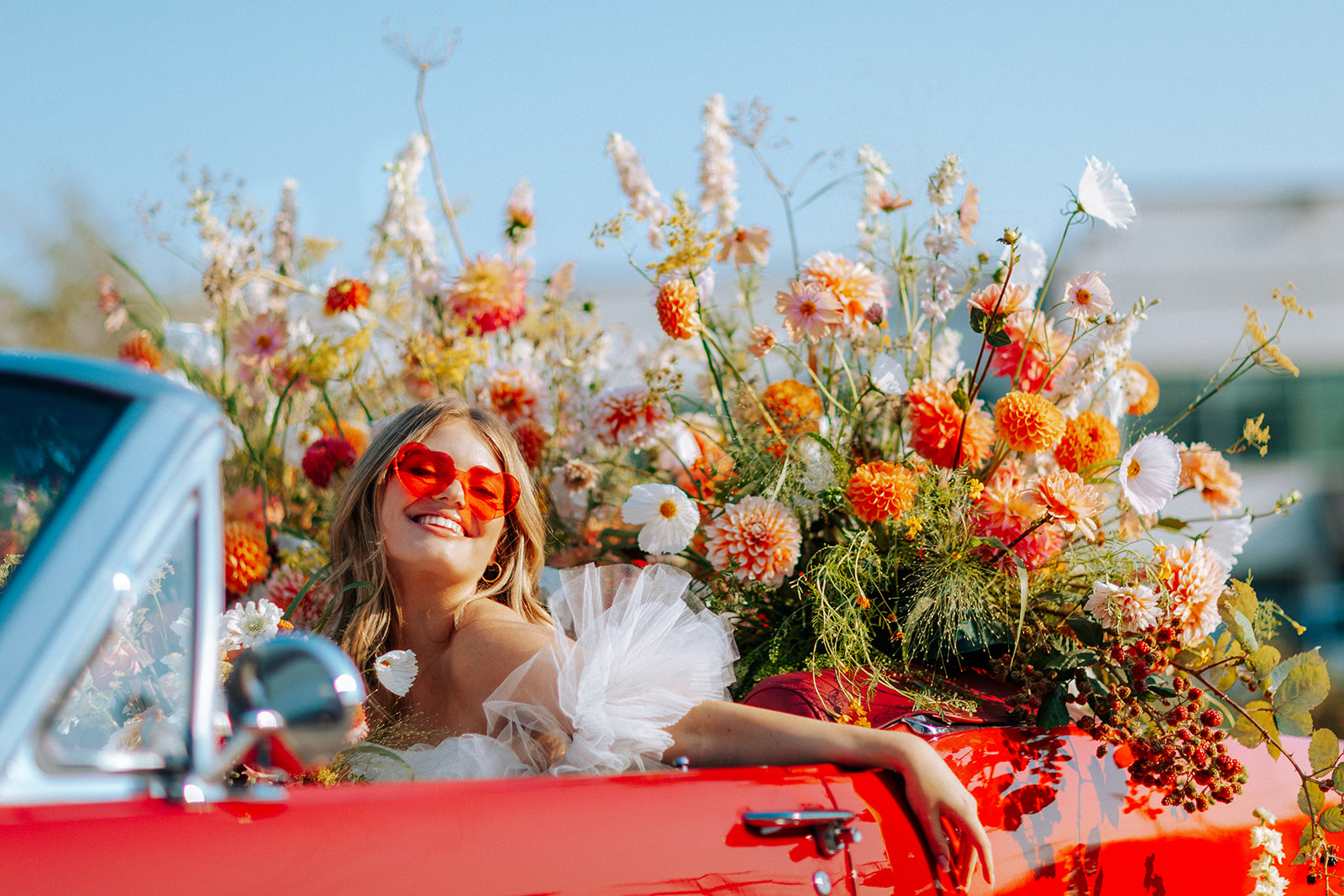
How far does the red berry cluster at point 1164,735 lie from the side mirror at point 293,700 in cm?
143

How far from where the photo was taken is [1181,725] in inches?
75.7

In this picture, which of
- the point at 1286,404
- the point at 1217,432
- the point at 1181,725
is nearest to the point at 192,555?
the point at 1181,725

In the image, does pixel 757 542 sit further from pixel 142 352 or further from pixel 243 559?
pixel 142 352

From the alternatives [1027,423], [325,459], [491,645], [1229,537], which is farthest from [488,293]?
[1229,537]

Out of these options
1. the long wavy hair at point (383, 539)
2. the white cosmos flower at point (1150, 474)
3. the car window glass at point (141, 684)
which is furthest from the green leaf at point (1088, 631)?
the car window glass at point (141, 684)

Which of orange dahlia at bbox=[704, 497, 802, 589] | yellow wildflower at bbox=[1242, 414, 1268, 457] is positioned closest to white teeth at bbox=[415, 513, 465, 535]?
orange dahlia at bbox=[704, 497, 802, 589]

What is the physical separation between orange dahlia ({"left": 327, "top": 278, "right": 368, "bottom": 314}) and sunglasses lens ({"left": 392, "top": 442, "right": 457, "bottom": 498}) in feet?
3.61

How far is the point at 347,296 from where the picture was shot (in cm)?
322

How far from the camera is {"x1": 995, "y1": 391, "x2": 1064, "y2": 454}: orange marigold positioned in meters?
2.31

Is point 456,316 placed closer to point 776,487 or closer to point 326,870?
point 776,487

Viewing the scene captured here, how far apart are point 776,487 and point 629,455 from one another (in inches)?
40.1

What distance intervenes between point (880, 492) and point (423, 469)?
94 cm

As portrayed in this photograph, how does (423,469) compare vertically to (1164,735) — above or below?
above

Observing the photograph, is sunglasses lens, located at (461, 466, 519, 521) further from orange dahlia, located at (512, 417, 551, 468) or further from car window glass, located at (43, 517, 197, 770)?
car window glass, located at (43, 517, 197, 770)
